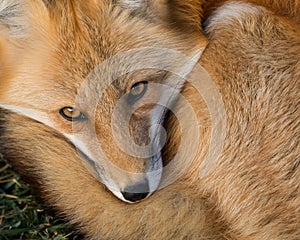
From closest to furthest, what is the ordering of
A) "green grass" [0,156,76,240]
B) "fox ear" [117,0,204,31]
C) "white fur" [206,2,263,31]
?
1. "fox ear" [117,0,204,31]
2. "white fur" [206,2,263,31]
3. "green grass" [0,156,76,240]

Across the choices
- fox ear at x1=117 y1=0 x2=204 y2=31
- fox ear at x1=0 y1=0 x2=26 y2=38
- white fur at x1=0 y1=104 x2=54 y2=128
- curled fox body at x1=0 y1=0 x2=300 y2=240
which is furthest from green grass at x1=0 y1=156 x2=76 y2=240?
fox ear at x1=117 y1=0 x2=204 y2=31

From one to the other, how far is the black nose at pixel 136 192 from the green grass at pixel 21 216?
0.55 metres

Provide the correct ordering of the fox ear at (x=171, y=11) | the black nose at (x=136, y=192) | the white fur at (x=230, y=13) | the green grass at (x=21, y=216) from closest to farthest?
the black nose at (x=136, y=192), the fox ear at (x=171, y=11), the white fur at (x=230, y=13), the green grass at (x=21, y=216)

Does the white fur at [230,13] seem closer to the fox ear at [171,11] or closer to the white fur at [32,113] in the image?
the fox ear at [171,11]

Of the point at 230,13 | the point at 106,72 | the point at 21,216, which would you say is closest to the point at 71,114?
the point at 106,72

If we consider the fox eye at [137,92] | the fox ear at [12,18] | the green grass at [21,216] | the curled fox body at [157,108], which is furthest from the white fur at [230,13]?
the green grass at [21,216]

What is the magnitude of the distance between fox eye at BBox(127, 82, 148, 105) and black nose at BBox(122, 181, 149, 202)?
0.34 m

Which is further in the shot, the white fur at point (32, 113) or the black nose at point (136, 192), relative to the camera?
the white fur at point (32, 113)

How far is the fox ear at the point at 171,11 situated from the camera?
8.67ft

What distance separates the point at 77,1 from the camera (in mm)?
2611

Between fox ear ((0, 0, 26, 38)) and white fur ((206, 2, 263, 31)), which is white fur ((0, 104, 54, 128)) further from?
white fur ((206, 2, 263, 31))

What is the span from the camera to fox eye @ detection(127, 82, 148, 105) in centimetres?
257

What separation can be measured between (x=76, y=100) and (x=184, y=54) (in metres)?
0.51

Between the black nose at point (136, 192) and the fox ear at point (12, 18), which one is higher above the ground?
the fox ear at point (12, 18)
